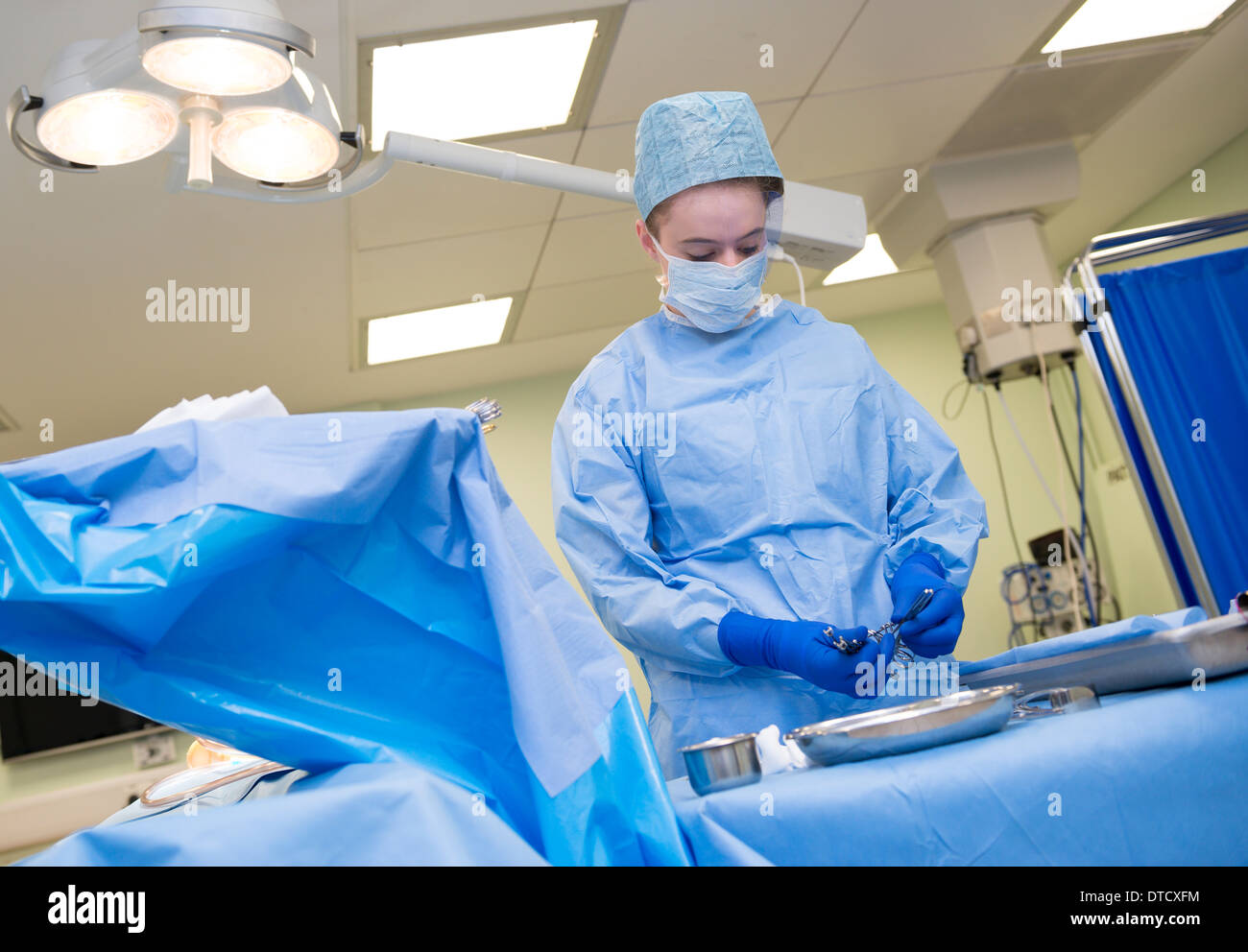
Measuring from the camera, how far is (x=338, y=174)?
219cm

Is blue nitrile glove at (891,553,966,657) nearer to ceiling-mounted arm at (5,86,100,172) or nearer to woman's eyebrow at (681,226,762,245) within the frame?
woman's eyebrow at (681,226,762,245)

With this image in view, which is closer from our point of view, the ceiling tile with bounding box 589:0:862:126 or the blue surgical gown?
the blue surgical gown

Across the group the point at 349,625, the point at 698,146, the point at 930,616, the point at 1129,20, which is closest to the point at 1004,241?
the point at 1129,20

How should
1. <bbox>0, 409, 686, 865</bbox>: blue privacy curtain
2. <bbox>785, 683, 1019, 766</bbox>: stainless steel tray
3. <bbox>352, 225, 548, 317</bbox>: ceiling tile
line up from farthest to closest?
1. <bbox>352, 225, 548, 317</bbox>: ceiling tile
2. <bbox>785, 683, 1019, 766</bbox>: stainless steel tray
3. <bbox>0, 409, 686, 865</bbox>: blue privacy curtain

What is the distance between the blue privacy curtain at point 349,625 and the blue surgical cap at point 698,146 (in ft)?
2.56

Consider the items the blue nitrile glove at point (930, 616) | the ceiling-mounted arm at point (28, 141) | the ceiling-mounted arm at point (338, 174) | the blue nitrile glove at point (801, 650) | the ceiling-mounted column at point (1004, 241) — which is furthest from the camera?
the ceiling-mounted column at point (1004, 241)

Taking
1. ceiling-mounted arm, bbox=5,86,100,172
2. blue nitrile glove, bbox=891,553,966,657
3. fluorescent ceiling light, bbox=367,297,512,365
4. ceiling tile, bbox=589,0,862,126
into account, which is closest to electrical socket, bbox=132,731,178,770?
fluorescent ceiling light, bbox=367,297,512,365

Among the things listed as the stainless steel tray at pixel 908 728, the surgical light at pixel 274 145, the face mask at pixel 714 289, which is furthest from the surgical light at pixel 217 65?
the stainless steel tray at pixel 908 728

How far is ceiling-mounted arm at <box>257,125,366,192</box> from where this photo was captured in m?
2.14

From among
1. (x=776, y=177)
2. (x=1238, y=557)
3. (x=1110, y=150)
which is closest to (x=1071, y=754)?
(x=776, y=177)

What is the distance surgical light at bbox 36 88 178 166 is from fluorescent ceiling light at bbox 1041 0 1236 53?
2.62 m

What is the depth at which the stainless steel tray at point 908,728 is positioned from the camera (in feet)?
2.82

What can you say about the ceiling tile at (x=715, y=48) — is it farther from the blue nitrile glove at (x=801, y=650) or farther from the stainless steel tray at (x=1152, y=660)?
the stainless steel tray at (x=1152, y=660)

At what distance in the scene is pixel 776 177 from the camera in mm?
1559
